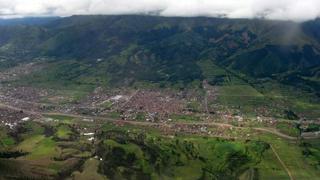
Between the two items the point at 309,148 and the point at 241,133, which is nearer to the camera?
the point at 309,148

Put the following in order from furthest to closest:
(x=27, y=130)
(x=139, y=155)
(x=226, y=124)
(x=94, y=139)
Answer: (x=226, y=124) < (x=27, y=130) < (x=94, y=139) < (x=139, y=155)

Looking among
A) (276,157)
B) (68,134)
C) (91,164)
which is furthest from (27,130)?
(276,157)

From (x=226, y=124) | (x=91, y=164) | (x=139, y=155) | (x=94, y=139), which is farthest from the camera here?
(x=226, y=124)

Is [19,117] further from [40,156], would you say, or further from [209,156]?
[209,156]

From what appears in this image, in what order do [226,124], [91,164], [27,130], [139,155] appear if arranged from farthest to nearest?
[226,124], [27,130], [139,155], [91,164]

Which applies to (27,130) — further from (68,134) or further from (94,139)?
(94,139)

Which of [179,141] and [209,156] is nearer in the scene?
[209,156]

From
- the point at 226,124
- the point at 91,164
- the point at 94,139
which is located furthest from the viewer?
the point at 226,124

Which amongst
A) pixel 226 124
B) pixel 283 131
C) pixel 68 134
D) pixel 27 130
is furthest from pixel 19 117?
pixel 283 131
